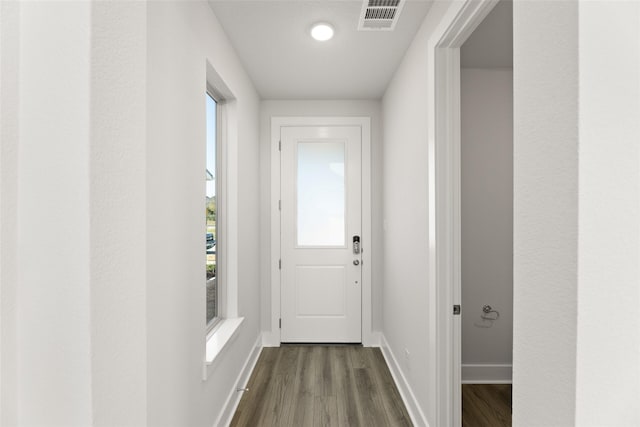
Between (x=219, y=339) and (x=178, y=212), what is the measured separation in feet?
3.28

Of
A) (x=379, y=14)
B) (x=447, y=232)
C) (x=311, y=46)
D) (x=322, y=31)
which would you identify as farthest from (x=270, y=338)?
(x=379, y=14)

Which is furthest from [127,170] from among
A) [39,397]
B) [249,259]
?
[249,259]

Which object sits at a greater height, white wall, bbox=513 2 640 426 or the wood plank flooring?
white wall, bbox=513 2 640 426

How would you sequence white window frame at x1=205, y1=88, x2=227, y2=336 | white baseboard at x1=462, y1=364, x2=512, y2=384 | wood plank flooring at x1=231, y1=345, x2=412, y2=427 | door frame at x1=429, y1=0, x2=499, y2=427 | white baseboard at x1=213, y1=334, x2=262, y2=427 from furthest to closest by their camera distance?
white baseboard at x1=462, y1=364, x2=512, y2=384 → white window frame at x1=205, y1=88, x2=227, y2=336 → wood plank flooring at x1=231, y1=345, x2=412, y2=427 → white baseboard at x1=213, y1=334, x2=262, y2=427 → door frame at x1=429, y1=0, x2=499, y2=427

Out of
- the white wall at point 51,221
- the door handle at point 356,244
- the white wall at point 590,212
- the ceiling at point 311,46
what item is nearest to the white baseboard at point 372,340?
the door handle at point 356,244

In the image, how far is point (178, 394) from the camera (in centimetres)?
150

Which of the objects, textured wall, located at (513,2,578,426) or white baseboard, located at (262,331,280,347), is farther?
white baseboard, located at (262,331,280,347)

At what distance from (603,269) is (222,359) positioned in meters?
1.96

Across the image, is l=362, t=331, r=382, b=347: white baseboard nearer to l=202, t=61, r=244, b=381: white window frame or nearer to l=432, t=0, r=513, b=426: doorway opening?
l=202, t=61, r=244, b=381: white window frame

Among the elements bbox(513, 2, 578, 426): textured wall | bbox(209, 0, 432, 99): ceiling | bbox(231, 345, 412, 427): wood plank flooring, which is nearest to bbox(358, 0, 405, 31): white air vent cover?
bbox(209, 0, 432, 99): ceiling

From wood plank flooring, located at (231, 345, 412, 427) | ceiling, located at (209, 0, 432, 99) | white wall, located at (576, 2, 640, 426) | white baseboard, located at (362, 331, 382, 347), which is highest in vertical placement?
ceiling, located at (209, 0, 432, 99)

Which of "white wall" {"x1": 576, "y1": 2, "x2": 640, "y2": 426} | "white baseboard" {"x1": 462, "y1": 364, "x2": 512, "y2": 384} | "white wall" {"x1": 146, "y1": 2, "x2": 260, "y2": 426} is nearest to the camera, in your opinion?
"white wall" {"x1": 576, "y1": 2, "x2": 640, "y2": 426}

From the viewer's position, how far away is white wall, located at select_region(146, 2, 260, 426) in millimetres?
1288

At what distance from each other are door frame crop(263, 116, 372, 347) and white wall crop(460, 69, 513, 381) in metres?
0.98
